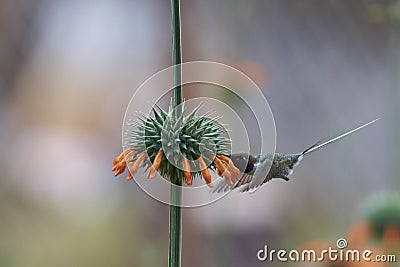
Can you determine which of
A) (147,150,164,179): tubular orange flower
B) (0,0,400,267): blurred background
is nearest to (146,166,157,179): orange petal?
(147,150,164,179): tubular orange flower

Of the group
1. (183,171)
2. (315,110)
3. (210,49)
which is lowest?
(183,171)

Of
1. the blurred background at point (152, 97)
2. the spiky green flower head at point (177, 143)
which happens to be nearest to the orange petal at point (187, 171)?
the spiky green flower head at point (177, 143)

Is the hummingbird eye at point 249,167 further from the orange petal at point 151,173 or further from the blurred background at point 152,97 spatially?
the blurred background at point 152,97

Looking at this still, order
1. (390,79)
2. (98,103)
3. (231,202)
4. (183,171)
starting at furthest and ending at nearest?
(98,103) < (390,79) < (231,202) < (183,171)

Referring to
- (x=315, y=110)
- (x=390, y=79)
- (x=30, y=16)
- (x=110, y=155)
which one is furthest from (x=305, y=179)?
(x=30, y=16)

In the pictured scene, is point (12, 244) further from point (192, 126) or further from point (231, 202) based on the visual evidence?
point (192, 126)

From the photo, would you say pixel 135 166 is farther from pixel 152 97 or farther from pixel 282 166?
pixel 152 97

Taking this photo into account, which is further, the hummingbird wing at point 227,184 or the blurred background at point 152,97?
the blurred background at point 152,97
